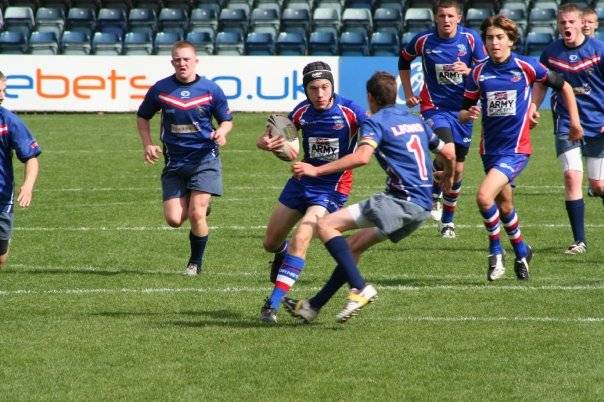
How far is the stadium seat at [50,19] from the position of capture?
3130cm

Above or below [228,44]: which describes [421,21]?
above

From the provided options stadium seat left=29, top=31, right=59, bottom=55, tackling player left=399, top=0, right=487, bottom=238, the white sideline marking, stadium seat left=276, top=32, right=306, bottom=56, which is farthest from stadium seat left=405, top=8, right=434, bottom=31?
the white sideline marking

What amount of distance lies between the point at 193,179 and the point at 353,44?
1865 cm

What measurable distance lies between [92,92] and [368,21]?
21.7 feet

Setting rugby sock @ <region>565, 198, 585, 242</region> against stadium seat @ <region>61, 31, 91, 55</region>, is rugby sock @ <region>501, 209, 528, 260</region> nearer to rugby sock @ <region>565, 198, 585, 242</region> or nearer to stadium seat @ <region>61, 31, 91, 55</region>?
rugby sock @ <region>565, 198, 585, 242</region>

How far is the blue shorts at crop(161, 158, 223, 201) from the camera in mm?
11555

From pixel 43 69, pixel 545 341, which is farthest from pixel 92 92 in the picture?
pixel 545 341

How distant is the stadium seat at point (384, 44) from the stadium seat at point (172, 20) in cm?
458

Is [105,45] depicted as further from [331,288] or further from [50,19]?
[331,288]

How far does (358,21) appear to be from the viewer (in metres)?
30.3

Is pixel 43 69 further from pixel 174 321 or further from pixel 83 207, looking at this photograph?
pixel 174 321

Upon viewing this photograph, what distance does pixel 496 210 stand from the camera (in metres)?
10.9

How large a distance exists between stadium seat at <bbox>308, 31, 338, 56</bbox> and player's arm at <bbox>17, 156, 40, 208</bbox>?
1963 cm

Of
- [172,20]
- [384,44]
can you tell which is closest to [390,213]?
[384,44]
